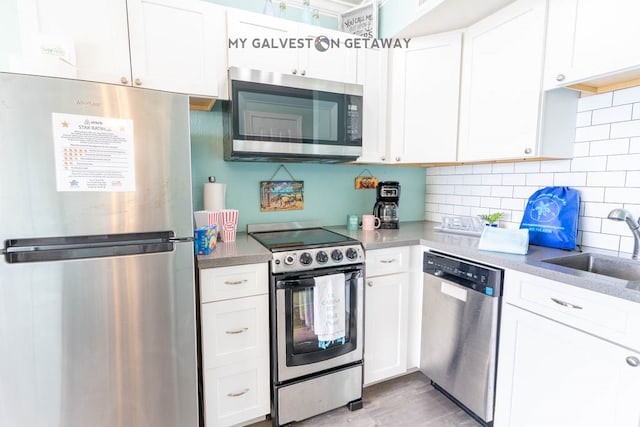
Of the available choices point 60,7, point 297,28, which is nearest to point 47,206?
point 60,7

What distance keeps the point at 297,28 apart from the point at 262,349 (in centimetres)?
188

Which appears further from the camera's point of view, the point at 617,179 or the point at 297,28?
the point at 297,28

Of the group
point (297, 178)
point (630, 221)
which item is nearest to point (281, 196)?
point (297, 178)

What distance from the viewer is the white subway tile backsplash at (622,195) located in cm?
150

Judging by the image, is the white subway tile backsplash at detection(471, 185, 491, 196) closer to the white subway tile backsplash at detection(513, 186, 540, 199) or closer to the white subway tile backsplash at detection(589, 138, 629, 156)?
the white subway tile backsplash at detection(513, 186, 540, 199)

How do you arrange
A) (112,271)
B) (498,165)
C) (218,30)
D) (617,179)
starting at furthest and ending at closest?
(498,165)
(218,30)
(617,179)
(112,271)

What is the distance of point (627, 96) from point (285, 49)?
1808 mm

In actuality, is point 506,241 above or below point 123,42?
below

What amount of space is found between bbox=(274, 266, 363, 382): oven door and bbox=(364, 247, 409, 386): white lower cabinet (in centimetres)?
12

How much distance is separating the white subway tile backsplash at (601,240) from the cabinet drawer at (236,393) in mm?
1865

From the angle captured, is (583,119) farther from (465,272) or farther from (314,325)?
(314,325)

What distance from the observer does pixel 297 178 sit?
231cm

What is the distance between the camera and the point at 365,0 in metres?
2.32

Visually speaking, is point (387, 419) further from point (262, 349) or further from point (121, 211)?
point (121, 211)
